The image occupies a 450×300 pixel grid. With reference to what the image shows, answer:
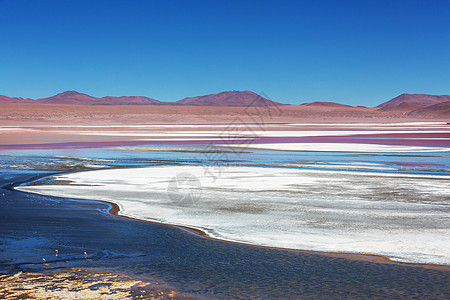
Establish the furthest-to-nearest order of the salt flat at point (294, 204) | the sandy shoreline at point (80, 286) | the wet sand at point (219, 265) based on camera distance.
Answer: the salt flat at point (294, 204) → the wet sand at point (219, 265) → the sandy shoreline at point (80, 286)

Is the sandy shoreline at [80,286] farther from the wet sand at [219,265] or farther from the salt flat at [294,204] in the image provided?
the salt flat at [294,204]

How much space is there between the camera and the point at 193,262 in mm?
6148

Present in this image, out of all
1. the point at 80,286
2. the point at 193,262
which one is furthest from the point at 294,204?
the point at 80,286

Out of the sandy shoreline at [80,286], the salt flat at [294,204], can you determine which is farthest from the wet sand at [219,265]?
the salt flat at [294,204]

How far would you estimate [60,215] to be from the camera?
877 cm

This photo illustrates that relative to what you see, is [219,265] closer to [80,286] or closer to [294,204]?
[80,286]

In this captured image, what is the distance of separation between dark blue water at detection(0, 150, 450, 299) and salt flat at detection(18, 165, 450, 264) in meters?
0.49

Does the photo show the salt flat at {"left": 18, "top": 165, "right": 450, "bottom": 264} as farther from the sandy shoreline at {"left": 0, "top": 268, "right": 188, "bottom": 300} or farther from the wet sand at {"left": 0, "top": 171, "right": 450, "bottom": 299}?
the sandy shoreline at {"left": 0, "top": 268, "right": 188, "bottom": 300}

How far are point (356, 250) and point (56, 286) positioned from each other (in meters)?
3.42

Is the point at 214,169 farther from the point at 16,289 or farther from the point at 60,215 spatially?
the point at 16,289

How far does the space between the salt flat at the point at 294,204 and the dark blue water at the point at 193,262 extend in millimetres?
489

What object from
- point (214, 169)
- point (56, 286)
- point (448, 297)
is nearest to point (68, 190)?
point (214, 169)

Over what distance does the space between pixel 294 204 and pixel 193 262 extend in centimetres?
394

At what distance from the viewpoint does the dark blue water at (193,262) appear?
5238 mm
